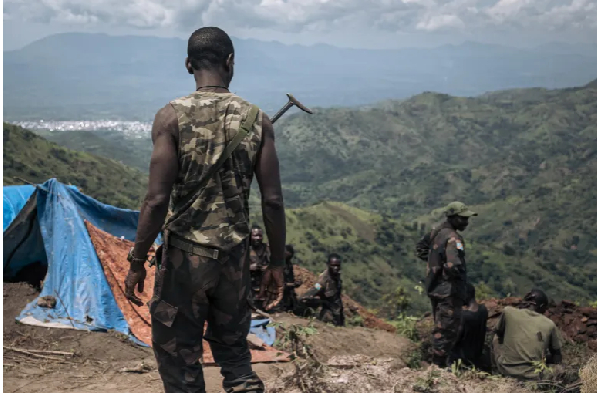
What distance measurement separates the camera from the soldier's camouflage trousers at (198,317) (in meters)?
3.06

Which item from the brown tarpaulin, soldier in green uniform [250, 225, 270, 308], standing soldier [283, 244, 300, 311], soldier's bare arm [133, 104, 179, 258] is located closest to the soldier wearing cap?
the brown tarpaulin

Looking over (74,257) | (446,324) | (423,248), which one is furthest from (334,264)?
(74,257)

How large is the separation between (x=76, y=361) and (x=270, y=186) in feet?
11.3

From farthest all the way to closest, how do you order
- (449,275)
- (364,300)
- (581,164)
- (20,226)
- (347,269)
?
(581,164) < (347,269) < (364,300) < (20,226) < (449,275)

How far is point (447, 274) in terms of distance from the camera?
640cm

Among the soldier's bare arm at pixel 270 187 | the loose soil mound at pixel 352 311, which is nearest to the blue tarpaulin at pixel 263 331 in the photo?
the soldier's bare arm at pixel 270 187

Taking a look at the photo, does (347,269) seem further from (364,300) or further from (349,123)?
(349,123)

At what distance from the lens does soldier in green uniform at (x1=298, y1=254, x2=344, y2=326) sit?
925cm

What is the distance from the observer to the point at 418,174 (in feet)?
330

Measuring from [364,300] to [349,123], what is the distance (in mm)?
111557

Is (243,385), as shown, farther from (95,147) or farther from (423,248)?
(95,147)

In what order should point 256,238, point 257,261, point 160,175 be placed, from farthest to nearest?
point 256,238 → point 257,261 → point 160,175

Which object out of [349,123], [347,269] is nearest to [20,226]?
[347,269]

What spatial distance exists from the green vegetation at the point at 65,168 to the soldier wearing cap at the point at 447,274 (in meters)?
28.7
